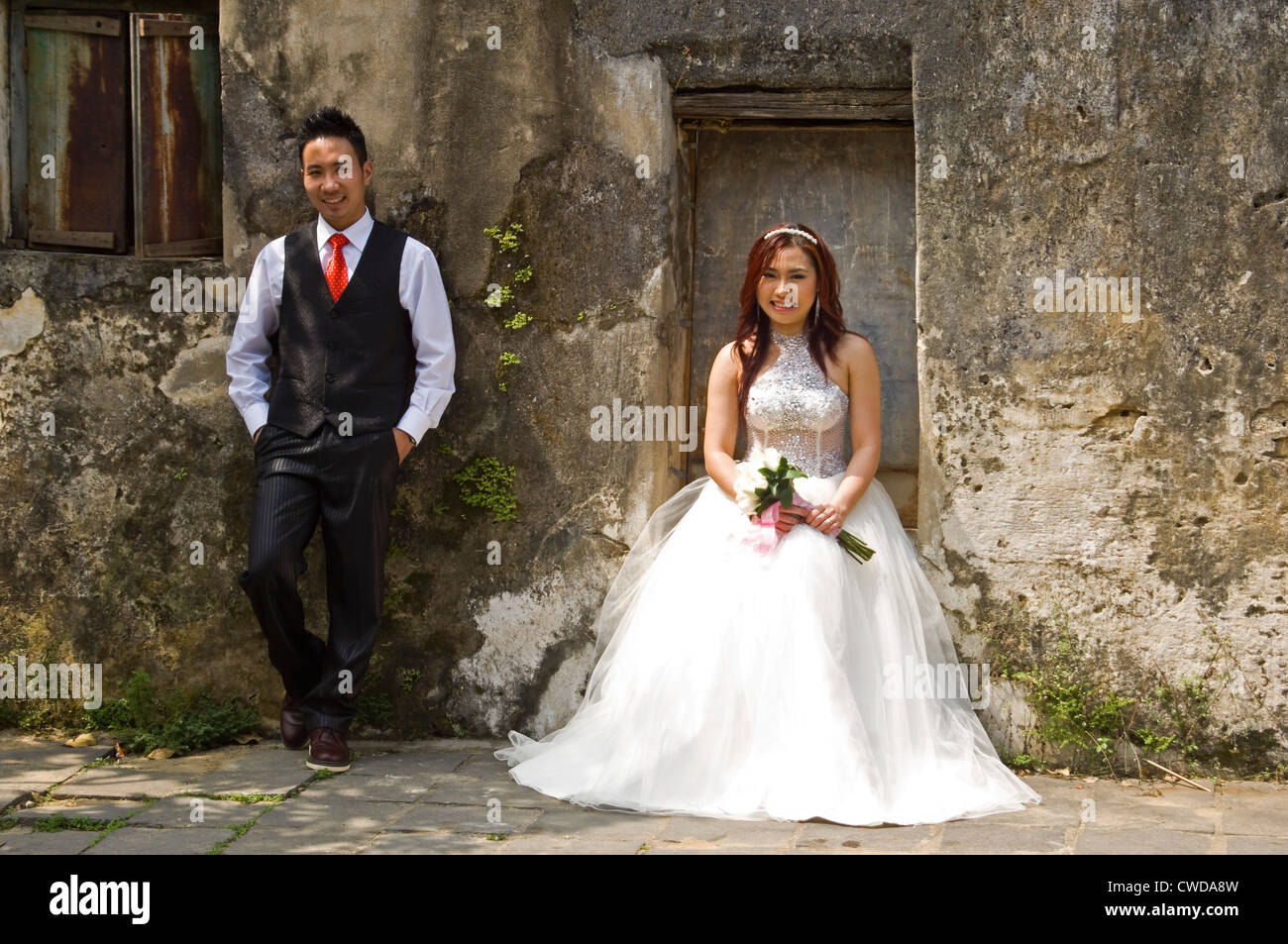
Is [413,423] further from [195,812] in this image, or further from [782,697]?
[782,697]

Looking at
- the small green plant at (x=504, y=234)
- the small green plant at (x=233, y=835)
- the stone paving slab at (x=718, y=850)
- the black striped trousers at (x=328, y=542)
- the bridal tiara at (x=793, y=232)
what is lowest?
the stone paving slab at (x=718, y=850)

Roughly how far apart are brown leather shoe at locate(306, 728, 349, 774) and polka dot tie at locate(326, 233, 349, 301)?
1548 millimetres

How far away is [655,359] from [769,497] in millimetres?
848

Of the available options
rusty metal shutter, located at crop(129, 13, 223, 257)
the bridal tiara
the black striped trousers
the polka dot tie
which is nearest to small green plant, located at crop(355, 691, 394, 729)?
the black striped trousers

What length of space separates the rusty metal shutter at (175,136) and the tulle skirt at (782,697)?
2.46 meters

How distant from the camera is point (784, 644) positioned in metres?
4.30

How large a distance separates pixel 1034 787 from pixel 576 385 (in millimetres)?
2224

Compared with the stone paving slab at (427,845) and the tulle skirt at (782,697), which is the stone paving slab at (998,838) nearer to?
the tulle skirt at (782,697)

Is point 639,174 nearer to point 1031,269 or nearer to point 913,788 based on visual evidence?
point 1031,269

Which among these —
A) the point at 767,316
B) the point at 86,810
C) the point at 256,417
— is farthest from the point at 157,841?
the point at 767,316

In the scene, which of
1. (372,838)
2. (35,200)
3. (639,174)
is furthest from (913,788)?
(35,200)

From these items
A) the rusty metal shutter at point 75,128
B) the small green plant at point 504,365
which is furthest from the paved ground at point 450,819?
the rusty metal shutter at point 75,128

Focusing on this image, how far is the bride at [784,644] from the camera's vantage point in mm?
4176

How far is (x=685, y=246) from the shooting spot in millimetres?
5258
